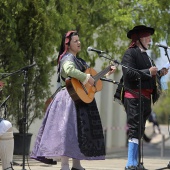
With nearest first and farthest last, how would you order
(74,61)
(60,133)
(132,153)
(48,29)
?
(60,133) < (74,61) < (132,153) < (48,29)

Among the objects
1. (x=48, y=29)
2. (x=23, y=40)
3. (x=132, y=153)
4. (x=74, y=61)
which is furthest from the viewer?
(x=23, y=40)

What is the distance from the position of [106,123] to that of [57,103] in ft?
49.0

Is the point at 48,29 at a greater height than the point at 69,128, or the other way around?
the point at 48,29

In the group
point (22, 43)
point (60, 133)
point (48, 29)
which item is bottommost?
point (60, 133)

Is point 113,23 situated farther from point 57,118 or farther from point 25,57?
point 57,118

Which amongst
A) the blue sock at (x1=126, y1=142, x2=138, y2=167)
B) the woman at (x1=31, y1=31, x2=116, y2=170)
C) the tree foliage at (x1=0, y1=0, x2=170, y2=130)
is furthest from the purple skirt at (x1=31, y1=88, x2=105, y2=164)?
the tree foliage at (x1=0, y1=0, x2=170, y2=130)

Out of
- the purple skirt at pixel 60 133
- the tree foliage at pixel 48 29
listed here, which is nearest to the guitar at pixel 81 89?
the purple skirt at pixel 60 133

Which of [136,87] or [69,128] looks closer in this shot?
[69,128]

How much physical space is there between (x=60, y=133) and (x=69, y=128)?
0.12m

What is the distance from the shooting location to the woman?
28.8ft

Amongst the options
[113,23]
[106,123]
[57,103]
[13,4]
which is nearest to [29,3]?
[13,4]

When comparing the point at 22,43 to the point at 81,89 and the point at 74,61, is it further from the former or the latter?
the point at 81,89

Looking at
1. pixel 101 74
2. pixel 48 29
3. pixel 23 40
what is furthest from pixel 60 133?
pixel 23 40

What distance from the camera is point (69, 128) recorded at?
8805 millimetres
